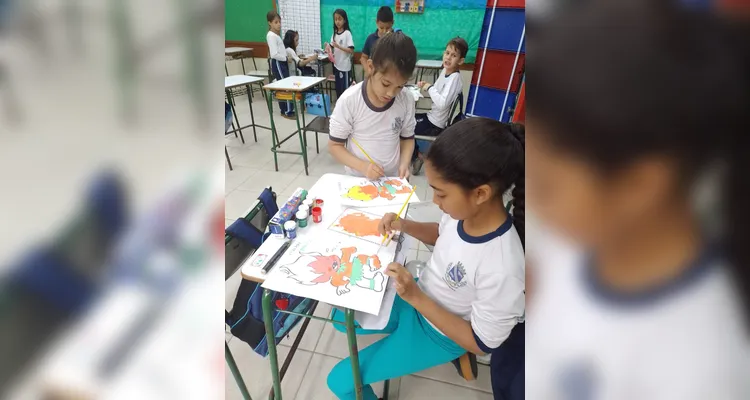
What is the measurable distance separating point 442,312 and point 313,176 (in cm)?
261

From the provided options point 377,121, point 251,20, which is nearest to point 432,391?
point 377,121

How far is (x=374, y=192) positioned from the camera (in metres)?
1.53

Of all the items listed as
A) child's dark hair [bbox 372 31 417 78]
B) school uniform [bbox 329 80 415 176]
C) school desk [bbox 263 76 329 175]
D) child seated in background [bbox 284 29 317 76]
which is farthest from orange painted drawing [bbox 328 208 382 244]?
child seated in background [bbox 284 29 317 76]

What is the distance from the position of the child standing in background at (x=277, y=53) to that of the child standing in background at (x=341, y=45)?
73cm

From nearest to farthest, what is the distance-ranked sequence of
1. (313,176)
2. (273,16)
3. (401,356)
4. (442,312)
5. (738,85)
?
(738,85), (442,312), (401,356), (313,176), (273,16)

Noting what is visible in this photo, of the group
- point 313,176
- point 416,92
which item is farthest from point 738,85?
point 416,92

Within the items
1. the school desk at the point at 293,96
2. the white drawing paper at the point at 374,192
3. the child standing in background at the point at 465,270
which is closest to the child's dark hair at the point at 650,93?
the child standing in background at the point at 465,270

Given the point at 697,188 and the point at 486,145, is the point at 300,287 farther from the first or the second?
the point at 697,188

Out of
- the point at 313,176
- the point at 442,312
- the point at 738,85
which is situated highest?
the point at 738,85

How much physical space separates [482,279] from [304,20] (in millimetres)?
5933

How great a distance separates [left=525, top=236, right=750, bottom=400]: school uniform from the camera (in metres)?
0.14

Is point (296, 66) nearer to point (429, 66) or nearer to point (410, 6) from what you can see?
point (410, 6)

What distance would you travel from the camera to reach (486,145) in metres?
0.89

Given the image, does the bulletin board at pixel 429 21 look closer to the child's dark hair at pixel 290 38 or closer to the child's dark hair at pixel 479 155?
the child's dark hair at pixel 290 38
